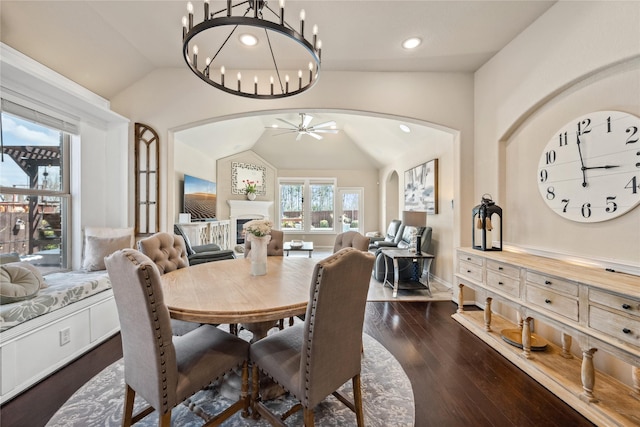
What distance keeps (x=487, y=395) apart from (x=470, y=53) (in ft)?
11.1

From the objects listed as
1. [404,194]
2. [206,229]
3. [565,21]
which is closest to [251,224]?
[565,21]

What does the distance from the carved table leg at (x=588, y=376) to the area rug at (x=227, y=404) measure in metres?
1.06

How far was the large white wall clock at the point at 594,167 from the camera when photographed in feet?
5.75

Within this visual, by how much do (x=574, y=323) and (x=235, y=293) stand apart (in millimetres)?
2149

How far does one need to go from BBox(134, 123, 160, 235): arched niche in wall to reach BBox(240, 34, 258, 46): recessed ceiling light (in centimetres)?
163

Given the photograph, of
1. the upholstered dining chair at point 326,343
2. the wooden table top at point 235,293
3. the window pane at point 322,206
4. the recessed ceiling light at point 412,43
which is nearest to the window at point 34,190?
the wooden table top at point 235,293

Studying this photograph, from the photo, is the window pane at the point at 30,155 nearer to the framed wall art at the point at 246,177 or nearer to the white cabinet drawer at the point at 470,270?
the framed wall art at the point at 246,177

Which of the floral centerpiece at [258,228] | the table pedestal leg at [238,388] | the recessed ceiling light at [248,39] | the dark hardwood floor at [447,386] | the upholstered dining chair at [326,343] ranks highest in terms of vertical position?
the recessed ceiling light at [248,39]

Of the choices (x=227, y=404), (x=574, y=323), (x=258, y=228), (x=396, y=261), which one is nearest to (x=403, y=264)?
(x=396, y=261)

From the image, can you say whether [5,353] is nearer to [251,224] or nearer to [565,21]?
[251,224]

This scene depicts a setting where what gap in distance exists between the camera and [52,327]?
6.38ft

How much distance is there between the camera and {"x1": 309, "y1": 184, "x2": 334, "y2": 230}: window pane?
8.12 metres

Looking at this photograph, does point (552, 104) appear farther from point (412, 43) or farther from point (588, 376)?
point (588, 376)

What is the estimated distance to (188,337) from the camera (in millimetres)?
1538
